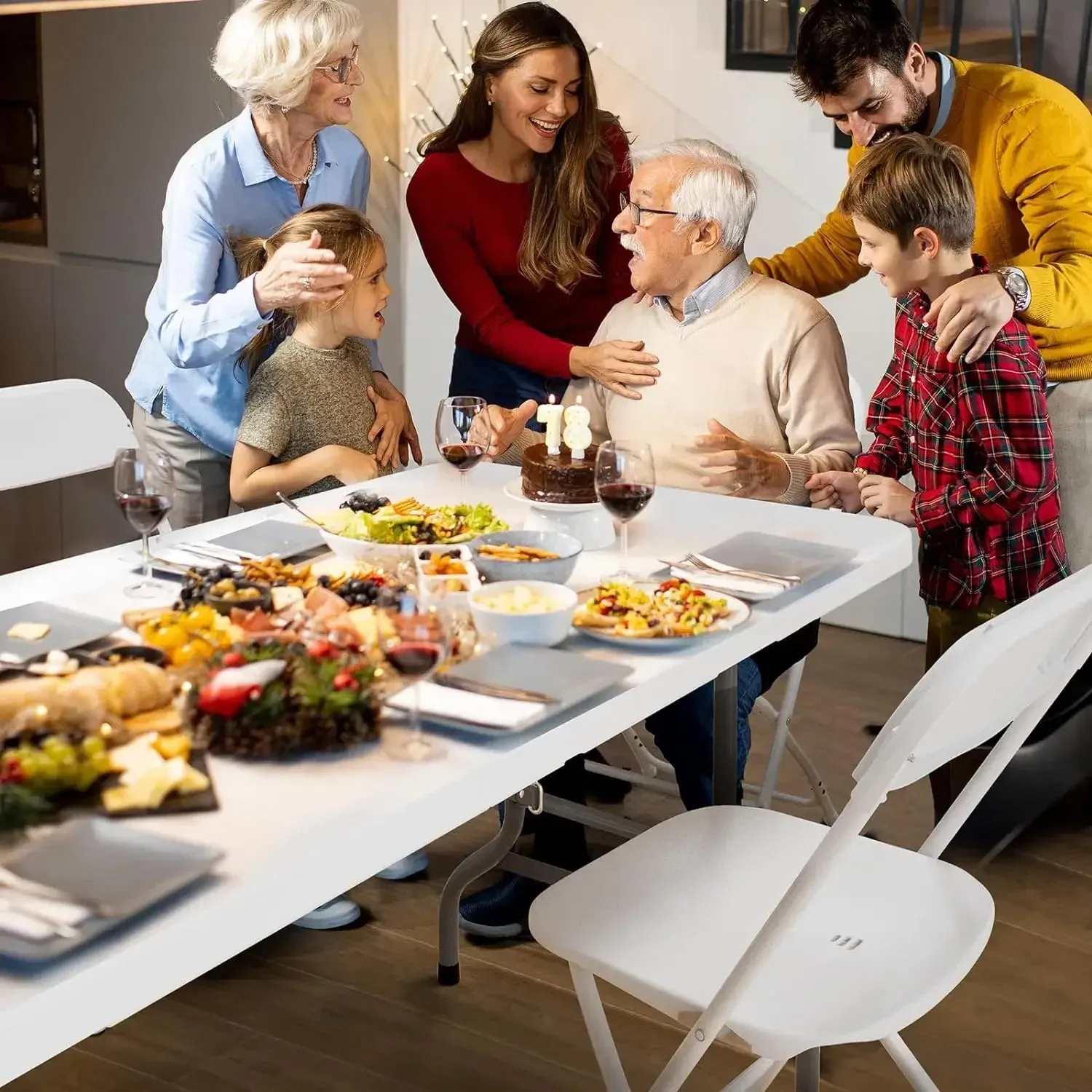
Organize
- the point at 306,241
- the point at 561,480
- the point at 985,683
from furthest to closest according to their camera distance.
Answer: the point at 306,241 → the point at 561,480 → the point at 985,683

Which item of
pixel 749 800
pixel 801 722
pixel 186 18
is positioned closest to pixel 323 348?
pixel 749 800

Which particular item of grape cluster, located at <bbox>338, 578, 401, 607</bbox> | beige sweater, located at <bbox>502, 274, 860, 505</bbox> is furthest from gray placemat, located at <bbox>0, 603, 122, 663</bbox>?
beige sweater, located at <bbox>502, 274, 860, 505</bbox>

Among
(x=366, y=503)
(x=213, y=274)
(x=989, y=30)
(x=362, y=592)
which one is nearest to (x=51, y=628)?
(x=362, y=592)

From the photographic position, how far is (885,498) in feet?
8.47

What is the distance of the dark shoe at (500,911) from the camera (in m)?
2.50

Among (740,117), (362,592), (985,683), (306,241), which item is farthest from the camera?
(740,117)

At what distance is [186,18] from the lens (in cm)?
421

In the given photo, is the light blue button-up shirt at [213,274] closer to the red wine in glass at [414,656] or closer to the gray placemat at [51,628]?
the gray placemat at [51,628]

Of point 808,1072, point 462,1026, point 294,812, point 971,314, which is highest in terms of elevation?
point 971,314

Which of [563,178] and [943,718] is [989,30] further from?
[943,718]

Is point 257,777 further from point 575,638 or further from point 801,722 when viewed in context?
point 801,722

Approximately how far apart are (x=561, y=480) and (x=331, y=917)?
2.98ft

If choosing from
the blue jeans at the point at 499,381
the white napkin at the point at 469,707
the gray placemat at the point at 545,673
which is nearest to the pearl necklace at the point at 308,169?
the blue jeans at the point at 499,381

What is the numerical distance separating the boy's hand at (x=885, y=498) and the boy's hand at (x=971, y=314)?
0.24m
